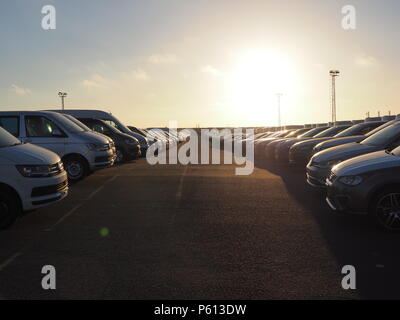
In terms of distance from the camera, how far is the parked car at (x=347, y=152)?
812 cm

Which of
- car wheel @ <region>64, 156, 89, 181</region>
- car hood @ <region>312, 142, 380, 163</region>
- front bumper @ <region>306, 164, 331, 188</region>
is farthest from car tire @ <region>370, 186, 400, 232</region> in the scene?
car wheel @ <region>64, 156, 89, 181</region>

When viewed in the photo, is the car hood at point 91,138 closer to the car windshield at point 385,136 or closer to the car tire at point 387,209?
the car windshield at point 385,136

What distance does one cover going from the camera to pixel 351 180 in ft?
20.6

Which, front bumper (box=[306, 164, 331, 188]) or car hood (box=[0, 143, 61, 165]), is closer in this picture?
car hood (box=[0, 143, 61, 165])

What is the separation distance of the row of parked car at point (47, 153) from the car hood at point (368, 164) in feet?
15.5

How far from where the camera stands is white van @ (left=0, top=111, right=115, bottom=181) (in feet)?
35.7

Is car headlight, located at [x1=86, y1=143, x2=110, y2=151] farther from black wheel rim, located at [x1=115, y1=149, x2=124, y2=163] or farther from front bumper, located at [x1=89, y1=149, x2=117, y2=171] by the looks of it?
black wheel rim, located at [x1=115, y1=149, x2=124, y2=163]

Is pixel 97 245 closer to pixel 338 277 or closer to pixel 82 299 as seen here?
pixel 82 299

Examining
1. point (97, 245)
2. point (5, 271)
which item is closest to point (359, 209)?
point (97, 245)

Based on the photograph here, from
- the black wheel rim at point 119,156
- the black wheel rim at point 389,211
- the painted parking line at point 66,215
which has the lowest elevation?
the painted parking line at point 66,215

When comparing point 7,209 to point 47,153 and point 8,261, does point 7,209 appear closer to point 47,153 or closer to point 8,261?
point 47,153

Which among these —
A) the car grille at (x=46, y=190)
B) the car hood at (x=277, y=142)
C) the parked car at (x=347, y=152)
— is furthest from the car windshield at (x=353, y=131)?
the car grille at (x=46, y=190)

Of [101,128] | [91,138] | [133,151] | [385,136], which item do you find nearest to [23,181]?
[91,138]

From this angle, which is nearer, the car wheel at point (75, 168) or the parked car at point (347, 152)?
the parked car at point (347, 152)
